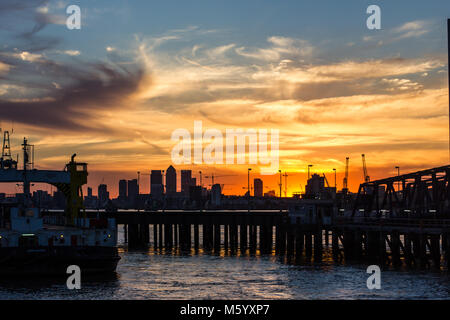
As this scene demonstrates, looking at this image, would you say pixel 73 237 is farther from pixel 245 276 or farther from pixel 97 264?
pixel 245 276

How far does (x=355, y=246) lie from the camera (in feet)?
267

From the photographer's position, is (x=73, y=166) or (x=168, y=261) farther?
(x=168, y=261)

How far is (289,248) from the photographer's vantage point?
3723 inches

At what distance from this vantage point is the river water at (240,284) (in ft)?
168

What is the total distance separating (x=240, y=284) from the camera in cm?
5866

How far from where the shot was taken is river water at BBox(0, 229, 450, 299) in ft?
168

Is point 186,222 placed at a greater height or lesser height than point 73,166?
lesser

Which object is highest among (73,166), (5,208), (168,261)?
(73,166)

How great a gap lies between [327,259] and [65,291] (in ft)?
139

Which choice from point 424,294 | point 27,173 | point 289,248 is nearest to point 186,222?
point 289,248
